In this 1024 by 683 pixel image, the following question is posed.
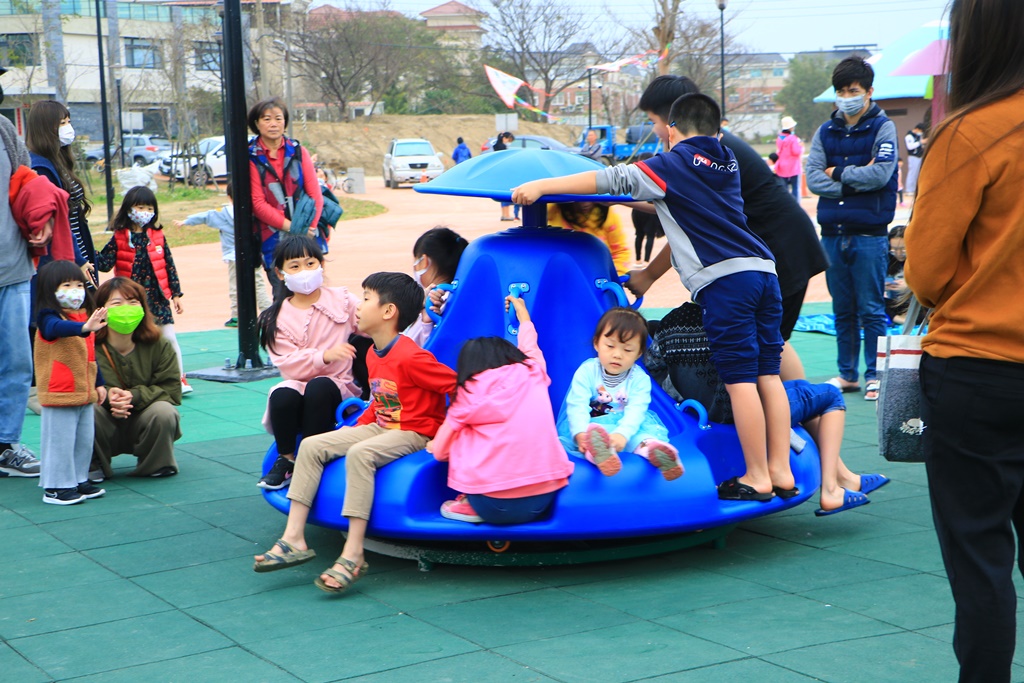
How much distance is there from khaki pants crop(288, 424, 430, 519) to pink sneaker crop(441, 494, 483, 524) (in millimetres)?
266

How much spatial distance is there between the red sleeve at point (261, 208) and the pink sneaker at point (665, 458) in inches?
183

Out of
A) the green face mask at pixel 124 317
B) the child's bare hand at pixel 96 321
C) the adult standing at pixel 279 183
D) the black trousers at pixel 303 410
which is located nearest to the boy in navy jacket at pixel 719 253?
the black trousers at pixel 303 410

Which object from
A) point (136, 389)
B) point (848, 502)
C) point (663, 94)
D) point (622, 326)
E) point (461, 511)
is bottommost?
point (848, 502)

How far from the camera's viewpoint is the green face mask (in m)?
5.77

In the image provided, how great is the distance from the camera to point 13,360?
6.08m

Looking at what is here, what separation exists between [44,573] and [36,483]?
1.59m

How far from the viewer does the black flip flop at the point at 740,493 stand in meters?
4.32

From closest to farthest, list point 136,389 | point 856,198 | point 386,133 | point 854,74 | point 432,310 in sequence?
point 432,310 < point 136,389 < point 854,74 < point 856,198 < point 386,133

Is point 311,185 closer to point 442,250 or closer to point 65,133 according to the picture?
point 65,133

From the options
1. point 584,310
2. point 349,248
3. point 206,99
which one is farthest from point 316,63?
point 584,310

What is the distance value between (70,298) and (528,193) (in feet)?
8.15

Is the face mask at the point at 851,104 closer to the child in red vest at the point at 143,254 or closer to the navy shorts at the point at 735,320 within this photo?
the navy shorts at the point at 735,320

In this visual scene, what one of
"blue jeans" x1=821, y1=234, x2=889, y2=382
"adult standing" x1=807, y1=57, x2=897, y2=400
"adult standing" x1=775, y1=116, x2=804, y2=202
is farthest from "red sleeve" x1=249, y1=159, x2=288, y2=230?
"adult standing" x1=775, y1=116, x2=804, y2=202

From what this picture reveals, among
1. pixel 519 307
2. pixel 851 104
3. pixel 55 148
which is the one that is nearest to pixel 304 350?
pixel 519 307
